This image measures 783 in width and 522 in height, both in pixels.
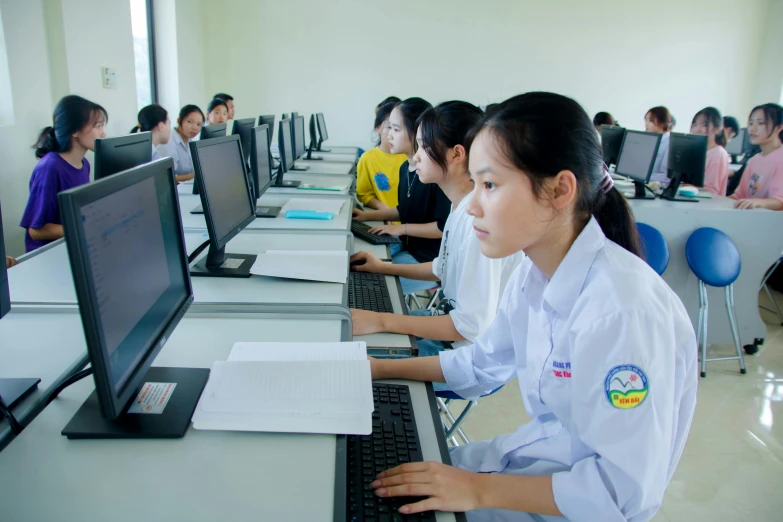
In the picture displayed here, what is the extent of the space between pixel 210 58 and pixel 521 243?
6.34 m

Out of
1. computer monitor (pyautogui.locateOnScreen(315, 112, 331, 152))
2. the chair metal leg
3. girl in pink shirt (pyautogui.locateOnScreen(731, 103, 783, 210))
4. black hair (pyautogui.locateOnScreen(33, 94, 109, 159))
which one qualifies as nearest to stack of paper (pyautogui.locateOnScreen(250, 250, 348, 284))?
black hair (pyautogui.locateOnScreen(33, 94, 109, 159))

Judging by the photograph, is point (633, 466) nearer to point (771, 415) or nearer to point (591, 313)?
point (591, 313)

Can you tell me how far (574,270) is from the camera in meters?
0.92

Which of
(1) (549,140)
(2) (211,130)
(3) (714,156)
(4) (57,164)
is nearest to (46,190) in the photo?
(4) (57,164)

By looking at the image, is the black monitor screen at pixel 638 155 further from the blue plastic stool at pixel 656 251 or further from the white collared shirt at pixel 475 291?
the white collared shirt at pixel 475 291

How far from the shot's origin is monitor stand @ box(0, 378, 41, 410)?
92 centimetres

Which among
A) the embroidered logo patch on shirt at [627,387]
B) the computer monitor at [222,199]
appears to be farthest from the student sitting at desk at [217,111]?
the embroidered logo patch on shirt at [627,387]

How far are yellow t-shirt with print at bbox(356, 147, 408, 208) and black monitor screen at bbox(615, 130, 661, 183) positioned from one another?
5.22 feet

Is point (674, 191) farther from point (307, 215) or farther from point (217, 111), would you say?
point (217, 111)

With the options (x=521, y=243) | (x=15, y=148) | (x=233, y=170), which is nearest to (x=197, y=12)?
(x=15, y=148)

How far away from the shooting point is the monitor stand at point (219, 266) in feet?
5.33

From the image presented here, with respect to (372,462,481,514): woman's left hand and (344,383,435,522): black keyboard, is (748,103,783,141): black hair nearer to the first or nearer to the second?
(344,383,435,522): black keyboard

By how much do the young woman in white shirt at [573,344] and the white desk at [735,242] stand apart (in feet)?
7.95

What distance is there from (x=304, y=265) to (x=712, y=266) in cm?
226
